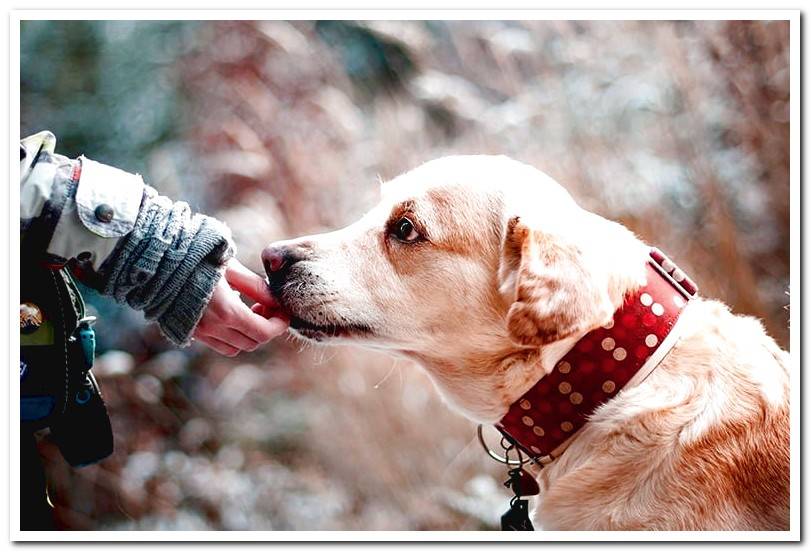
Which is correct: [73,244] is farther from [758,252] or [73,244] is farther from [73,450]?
[758,252]

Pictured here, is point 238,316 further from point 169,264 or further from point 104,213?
point 104,213

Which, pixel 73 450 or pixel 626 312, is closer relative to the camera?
pixel 626 312

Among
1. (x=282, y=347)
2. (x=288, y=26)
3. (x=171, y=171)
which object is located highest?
(x=288, y=26)

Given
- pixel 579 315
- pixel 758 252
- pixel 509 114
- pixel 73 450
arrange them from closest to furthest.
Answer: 1. pixel 579 315
2. pixel 73 450
3. pixel 758 252
4. pixel 509 114

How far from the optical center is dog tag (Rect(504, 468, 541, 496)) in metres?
1.53

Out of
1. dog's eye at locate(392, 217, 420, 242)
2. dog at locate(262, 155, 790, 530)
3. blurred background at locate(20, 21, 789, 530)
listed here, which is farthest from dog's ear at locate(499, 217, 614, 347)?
blurred background at locate(20, 21, 789, 530)

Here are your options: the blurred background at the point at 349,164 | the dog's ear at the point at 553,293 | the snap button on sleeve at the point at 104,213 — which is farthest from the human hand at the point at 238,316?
the blurred background at the point at 349,164

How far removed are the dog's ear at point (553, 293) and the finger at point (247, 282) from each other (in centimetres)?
53

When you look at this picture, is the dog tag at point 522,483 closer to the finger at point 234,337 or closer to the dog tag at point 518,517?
the dog tag at point 518,517

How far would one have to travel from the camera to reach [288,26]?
281cm
